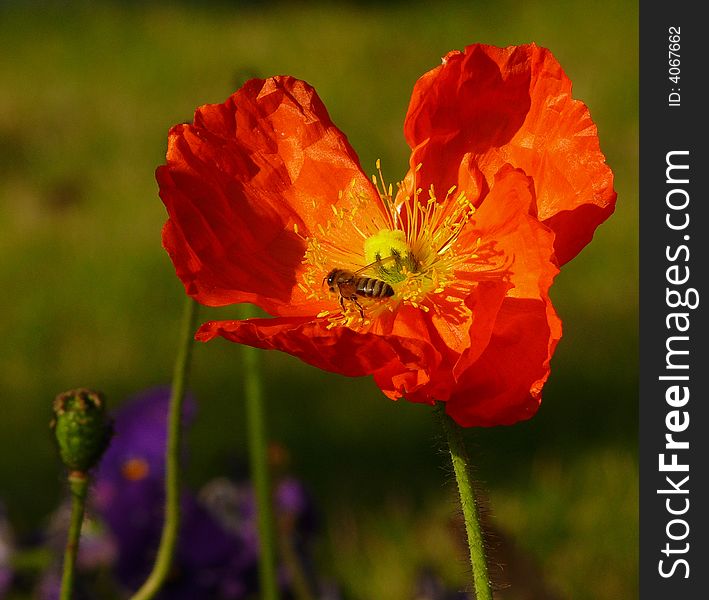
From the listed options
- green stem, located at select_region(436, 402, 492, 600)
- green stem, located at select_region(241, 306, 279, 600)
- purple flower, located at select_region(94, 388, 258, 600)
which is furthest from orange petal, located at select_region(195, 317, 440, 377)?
purple flower, located at select_region(94, 388, 258, 600)

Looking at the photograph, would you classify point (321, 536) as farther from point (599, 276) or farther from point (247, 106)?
point (599, 276)

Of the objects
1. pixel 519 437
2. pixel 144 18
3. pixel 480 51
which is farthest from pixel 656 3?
pixel 144 18

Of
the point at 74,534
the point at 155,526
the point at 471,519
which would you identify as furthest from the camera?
the point at 155,526

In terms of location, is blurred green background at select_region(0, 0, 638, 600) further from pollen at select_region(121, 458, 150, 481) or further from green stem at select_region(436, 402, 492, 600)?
pollen at select_region(121, 458, 150, 481)

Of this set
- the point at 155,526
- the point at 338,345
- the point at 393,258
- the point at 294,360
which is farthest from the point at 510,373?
the point at 294,360

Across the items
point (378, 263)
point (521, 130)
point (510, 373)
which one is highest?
point (521, 130)

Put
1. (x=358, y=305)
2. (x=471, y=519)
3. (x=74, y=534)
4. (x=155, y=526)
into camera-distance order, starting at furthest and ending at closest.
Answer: (x=155, y=526) < (x=358, y=305) < (x=74, y=534) < (x=471, y=519)

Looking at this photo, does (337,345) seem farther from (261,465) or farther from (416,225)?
(261,465)
